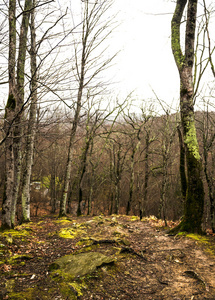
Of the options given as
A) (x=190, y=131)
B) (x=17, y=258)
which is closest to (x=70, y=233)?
(x=17, y=258)

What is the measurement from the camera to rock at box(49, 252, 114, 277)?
11.5 ft

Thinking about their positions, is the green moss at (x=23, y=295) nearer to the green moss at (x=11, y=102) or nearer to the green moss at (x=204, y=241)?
the green moss at (x=204, y=241)

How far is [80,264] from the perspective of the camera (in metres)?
3.73

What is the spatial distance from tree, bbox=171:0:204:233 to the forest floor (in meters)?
0.53

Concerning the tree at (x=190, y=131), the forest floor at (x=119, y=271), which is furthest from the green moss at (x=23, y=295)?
the tree at (x=190, y=131)

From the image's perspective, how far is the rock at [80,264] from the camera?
3518mm

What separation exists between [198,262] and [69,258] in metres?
2.69

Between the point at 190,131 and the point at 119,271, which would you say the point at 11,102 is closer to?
the point at 119,271

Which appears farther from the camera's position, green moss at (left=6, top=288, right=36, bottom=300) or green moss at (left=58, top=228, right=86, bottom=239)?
green moss at (left=58, top=228, right=86, bottom=239)

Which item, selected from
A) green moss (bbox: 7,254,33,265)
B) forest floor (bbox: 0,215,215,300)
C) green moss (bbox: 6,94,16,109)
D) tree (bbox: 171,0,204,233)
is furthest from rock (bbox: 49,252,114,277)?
green moss (bbox: 6,94,16,109)

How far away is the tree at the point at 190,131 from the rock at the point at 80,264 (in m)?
2.70

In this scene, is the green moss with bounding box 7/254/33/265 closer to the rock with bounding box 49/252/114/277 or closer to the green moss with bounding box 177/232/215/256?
the rock with bounding box 49/252/114/277

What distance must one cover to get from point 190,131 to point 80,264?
4.54m

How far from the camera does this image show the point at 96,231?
6.70 m
